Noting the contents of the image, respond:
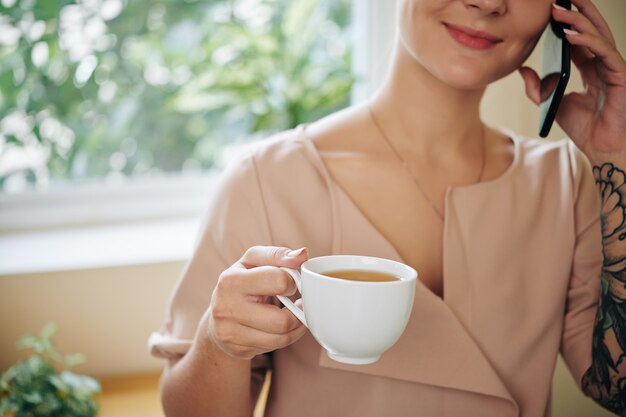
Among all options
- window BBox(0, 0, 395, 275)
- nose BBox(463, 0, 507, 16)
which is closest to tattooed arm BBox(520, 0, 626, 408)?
nose BBox(463, 0, 507, 16)

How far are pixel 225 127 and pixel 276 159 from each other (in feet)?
4.04

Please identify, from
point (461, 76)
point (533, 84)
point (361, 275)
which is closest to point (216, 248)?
point (361, 275)

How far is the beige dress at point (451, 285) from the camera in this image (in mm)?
997

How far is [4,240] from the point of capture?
1.91 meters

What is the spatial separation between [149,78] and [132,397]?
3.37 ft

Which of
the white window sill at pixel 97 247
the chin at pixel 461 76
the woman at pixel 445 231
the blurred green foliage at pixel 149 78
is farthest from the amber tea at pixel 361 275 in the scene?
the blurred green foliage at pixel 149 78

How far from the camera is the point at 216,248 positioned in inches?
40.1

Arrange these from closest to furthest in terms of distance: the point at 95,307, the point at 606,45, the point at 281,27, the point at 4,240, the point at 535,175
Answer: the point at 606,45 → the point at 535,175 → the point at 95,307 → the point at 4,240 → the point at 281,27

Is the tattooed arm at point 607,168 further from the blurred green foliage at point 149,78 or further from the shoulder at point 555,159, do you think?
the blurred green foliage at point 149,78

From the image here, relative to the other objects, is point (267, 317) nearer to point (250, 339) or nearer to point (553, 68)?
point (250, 339)

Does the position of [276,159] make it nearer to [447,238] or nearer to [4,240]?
[447,238]

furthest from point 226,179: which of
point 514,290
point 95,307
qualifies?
point 95,307

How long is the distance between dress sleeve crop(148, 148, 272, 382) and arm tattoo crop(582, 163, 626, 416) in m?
0.53

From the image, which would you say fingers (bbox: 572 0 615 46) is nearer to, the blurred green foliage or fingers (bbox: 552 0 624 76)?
fingers (bbox: 552 0 624 76)
